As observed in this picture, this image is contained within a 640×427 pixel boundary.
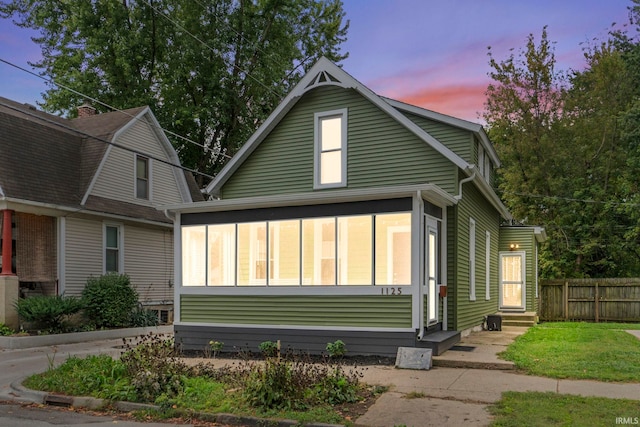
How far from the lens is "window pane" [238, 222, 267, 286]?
39.9 ft

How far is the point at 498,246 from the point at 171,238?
12.5 m

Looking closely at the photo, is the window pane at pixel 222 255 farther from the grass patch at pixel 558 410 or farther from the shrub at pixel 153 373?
the grass patch at pixel 558 410

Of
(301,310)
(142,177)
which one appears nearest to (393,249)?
(301,310)

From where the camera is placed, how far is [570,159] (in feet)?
85.1

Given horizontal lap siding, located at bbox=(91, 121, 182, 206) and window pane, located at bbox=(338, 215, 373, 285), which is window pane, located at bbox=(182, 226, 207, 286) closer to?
window pane, located at bbox=(338, 215, 373, 285)

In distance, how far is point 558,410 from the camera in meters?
6.53

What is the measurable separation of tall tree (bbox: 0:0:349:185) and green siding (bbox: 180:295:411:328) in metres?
14.2

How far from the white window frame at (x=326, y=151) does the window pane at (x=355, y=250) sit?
2861 millimetres

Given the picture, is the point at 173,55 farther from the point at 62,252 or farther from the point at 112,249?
the point at 62,252

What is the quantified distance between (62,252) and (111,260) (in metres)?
2.32

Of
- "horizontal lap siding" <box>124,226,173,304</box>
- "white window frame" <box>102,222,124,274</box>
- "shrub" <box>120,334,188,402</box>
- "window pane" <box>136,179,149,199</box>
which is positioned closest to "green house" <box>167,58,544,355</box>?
"shrub" <box>120,334,188,402</box>

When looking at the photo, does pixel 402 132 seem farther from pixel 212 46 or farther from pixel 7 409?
pixel 212 46

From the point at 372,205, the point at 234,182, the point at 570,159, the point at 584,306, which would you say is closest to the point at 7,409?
the point at 372,205

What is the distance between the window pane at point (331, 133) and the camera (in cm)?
1420
